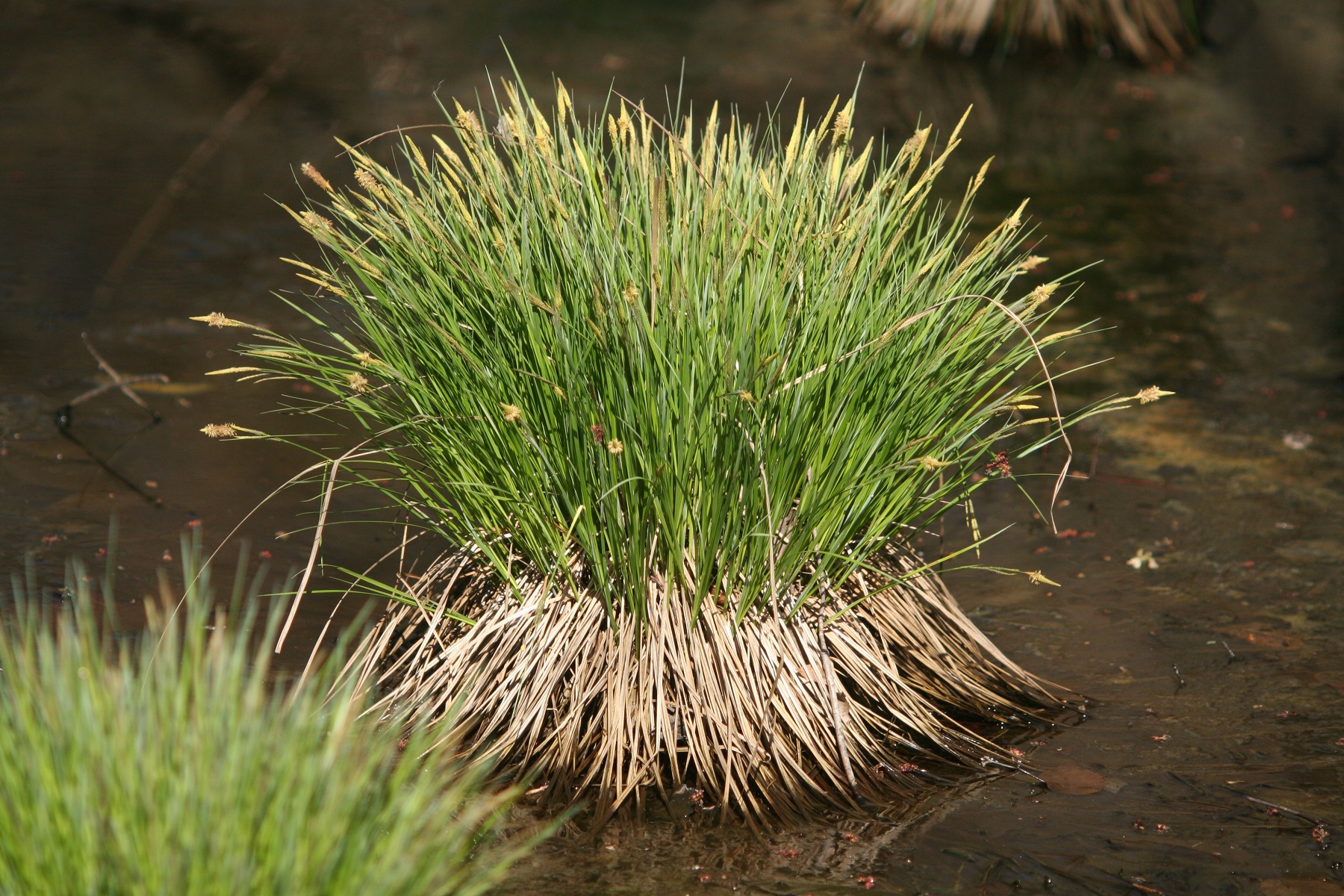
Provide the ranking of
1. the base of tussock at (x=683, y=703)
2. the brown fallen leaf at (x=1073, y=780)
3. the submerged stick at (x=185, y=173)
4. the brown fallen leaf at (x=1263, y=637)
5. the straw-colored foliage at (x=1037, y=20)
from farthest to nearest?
the straw-colored foliage at (x=1037, y=20) < the submerged stick at (x=185, y=173) < the brown fallen leaf at (x=1263, y=637) < the brown fallen leaf at (x=1073, y=780) < the base of tussock at (x=683, y=703)

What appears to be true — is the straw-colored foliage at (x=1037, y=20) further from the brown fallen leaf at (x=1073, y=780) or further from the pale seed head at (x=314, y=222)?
the pale seed head at (x=314, y=222)

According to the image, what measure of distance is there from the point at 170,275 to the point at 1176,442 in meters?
4.12

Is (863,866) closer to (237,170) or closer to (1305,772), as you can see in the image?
(1305,772)

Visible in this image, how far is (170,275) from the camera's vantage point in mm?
5691

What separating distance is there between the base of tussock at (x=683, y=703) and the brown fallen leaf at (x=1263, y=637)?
0.98 meters

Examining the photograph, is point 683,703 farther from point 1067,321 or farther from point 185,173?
point 185,173

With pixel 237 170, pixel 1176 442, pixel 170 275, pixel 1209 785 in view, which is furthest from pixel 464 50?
pixel 1209 785

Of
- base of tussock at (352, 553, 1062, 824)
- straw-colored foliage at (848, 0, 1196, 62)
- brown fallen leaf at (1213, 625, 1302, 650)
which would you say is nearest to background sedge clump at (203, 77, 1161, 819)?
base of tussock at (352, 553, 1062, 824)

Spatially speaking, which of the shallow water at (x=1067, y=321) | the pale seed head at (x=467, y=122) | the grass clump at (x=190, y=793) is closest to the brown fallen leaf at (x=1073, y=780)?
the shallow water at (x=1067, y=321)

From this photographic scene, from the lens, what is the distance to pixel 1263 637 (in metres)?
3.47

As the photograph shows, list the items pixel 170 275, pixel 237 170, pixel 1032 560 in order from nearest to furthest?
pixel 1032 560, pixel 170 275, pixel 237 170

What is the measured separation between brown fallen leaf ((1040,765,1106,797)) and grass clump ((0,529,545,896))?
4.92 feet

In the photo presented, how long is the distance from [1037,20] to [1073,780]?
7.49 meters

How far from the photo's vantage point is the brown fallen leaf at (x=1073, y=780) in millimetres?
2803
